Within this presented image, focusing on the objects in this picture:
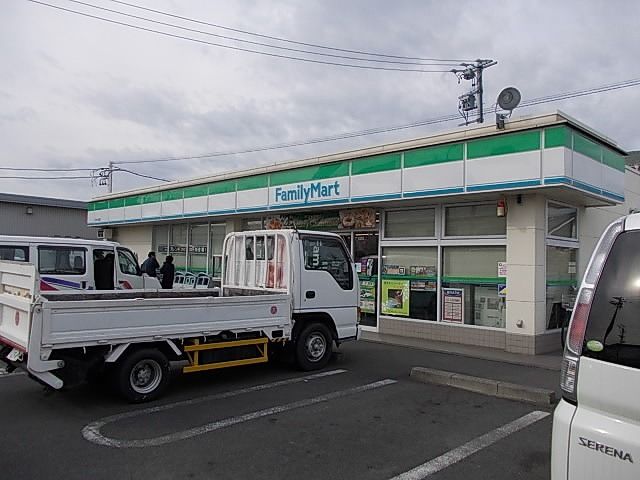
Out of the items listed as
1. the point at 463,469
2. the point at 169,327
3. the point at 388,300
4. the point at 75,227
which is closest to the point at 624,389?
the point at 463,469

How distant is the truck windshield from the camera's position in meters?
8.86

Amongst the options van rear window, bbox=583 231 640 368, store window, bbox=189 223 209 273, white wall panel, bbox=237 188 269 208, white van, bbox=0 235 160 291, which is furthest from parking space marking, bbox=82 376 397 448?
store window, bbox=189 223 209 273

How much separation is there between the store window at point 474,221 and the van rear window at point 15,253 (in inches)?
358

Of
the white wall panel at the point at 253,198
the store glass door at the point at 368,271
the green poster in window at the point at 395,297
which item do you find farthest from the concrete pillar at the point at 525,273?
the white wall panel at the point at 253,198

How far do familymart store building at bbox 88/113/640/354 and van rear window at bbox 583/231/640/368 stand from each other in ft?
24.1

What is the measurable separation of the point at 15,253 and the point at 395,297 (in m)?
8.45

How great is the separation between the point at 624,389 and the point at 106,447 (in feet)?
14.8

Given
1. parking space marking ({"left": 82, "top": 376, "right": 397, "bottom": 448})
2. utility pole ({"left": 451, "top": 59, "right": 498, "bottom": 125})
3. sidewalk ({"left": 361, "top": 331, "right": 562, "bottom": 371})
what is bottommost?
parking space marking ({"left": 82, "top": 376, "right": 397, "bottom": 448})

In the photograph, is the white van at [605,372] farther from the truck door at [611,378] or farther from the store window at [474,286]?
the store window at [474,286]

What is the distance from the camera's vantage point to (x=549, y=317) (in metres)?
11.1

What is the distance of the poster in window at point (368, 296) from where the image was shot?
44.2 ft

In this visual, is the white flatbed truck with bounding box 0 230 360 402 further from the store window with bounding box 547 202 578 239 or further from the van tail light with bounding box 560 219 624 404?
the van tail light with bounding box 560 219 624 404

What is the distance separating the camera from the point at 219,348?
7.49 metres

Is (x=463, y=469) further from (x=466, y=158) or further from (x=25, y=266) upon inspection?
(x=466, y=158)
